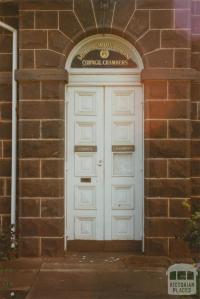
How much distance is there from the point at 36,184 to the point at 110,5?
9.23 ft

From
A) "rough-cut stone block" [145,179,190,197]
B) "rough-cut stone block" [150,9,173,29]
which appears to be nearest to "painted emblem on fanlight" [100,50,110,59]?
"rough-cut stone block" [150,9,173,29]

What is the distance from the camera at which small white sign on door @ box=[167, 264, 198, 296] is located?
5.23 meters

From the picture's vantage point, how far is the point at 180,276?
207 inches

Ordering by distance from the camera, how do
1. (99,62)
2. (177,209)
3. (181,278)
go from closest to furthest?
(181,278), (177,209), (99,62)

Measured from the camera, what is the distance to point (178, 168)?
313 inches

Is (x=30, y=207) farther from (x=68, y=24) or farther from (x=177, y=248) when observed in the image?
(x=68, y=24)

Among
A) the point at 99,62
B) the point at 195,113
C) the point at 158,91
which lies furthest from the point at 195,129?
the point at 99,62

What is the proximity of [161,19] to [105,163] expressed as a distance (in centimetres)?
228

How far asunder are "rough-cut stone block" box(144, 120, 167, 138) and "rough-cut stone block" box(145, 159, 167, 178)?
0.37 meters

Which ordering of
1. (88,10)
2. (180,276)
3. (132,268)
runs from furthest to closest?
(88,10)
(132,268)
(180,276)

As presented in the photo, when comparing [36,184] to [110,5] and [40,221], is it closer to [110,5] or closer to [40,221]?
[40,221]

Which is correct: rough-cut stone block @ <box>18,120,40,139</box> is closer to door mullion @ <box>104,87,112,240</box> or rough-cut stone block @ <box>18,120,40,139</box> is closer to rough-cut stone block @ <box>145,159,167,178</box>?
door mullion @ <box>104,87,112,240</box>

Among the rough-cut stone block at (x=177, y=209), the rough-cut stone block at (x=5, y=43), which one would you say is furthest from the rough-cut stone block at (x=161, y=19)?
the rough-cut stone block at (x=177, y=209)

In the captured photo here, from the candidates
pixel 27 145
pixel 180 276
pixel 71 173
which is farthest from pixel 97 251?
pixel 180 276
